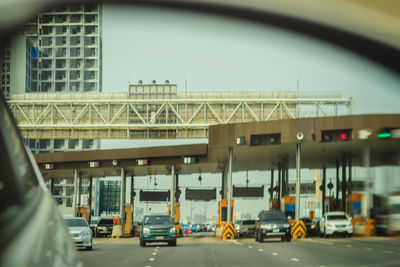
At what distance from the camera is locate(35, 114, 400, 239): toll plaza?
106 feet

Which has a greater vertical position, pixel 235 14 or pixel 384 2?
pixel 384 2

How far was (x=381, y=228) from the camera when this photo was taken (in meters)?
32.0

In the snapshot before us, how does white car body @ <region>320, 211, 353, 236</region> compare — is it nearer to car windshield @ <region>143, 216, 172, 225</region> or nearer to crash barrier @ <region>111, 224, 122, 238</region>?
car windshield @ <region>143, 216, 172, 225</region>

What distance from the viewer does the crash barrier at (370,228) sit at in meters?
33.1

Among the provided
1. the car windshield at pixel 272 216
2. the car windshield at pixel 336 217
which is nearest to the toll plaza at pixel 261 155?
the car windshield at pixel 336 217

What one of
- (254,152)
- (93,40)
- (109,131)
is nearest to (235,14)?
(254,152)

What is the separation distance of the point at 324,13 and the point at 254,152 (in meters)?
37.1

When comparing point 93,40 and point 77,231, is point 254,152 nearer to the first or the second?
point 77,231

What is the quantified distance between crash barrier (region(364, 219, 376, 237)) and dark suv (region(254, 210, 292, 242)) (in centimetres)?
598

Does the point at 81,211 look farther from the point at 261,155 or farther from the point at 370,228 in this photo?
the point at 370,228

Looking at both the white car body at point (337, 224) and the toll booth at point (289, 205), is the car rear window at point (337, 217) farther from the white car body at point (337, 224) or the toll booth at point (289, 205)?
the toll booth at point (289, 205)

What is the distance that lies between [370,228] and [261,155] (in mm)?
10748

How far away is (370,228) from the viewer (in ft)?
109

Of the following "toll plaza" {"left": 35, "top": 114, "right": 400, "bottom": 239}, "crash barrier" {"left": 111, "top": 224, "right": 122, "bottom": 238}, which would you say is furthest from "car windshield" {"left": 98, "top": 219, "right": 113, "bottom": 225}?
"crash barrier" {"left": 111, "top": 224, "right": 122, "bottom": 238}
